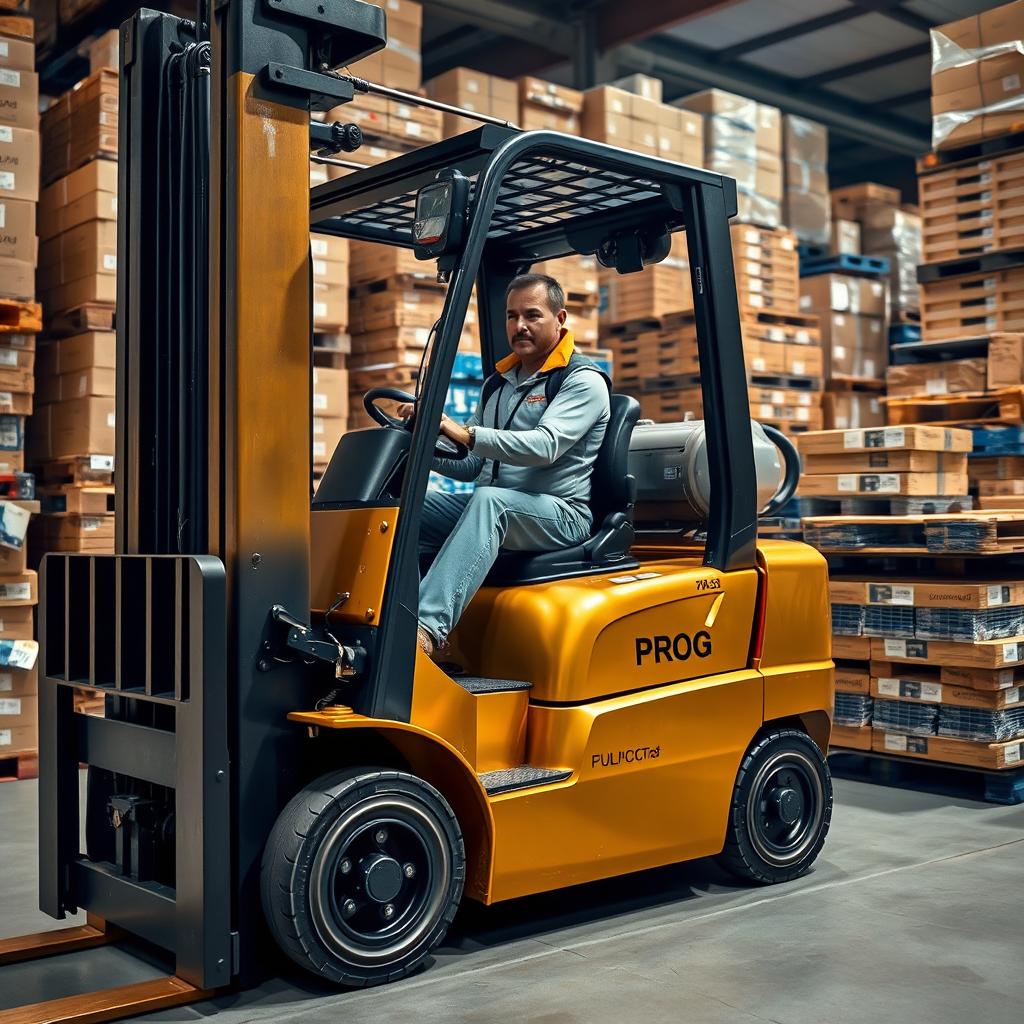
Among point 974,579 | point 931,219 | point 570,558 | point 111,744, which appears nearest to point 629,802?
point 570,558

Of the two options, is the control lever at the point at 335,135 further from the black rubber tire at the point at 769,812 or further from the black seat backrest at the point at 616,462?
the black rubber tire at the point at 769,812

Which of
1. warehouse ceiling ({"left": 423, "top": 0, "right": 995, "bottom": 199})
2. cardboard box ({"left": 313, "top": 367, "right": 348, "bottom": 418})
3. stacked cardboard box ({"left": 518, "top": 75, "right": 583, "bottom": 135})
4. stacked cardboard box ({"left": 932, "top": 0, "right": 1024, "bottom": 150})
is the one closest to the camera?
cardboard box ({"left": 313, "top": 367, "right": 348, "bottom": 418})

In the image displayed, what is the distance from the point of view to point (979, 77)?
8.55m

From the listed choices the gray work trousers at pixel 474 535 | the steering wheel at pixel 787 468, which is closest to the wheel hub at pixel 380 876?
the gray work trousers at pixel 474 535

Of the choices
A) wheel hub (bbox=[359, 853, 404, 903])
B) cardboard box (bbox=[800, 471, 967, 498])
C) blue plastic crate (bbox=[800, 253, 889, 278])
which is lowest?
wheel hub (bbox=[359, 853, 404, 903])

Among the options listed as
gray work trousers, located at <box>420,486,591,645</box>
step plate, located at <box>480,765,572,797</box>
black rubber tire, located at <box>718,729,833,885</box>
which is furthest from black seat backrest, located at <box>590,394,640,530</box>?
black rubber tire, located at <box>718,729,833,885</box>

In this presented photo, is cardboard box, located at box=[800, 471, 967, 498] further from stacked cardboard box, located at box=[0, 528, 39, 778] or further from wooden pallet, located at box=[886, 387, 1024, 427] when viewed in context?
stacked cardboard box, located at box=[0, 528, 39, 778]

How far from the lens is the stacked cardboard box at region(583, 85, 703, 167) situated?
963cm

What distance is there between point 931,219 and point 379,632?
6.77 metres

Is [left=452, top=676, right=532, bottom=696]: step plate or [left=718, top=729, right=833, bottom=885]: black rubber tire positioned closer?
[left=452, top=676, right=532, bottom=696]: step plate

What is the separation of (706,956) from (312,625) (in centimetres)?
141

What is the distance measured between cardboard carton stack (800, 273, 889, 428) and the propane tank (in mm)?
6424

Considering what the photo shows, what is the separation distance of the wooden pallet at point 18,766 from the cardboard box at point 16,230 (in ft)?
8.13

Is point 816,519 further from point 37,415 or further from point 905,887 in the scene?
point 37,415
